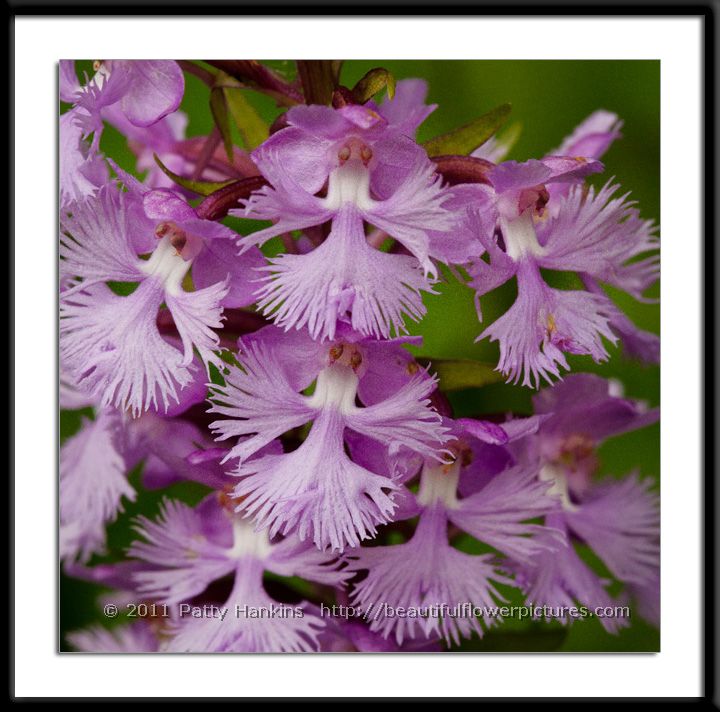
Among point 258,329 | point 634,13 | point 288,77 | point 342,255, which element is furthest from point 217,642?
point 634,13

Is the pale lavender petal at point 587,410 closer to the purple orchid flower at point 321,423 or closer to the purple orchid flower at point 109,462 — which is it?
the purple orchid flower at point 321,423

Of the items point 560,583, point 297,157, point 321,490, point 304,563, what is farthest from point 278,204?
point 560,583

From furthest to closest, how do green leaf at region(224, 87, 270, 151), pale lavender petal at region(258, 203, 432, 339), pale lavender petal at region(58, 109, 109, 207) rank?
green leaf at region(224, 87, 270, 151) → pale lavender petal at region(58, 109, 109, 207) → pale lavender petal at region(258, 203, 432, 339)

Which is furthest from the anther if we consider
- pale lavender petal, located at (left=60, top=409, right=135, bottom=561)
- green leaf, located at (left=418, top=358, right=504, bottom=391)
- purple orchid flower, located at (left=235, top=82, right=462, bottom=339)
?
pale lavender petal, located at (left=60, top=409, right=135, bottom=561)

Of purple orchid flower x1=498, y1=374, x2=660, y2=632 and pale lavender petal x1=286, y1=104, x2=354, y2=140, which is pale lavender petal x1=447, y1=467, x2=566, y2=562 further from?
pale lavender petal x1=286, y1=104, x2=354, y2=140

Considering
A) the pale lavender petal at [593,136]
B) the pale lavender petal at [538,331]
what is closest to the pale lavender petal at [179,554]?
the pale lavender petal at [538,331]

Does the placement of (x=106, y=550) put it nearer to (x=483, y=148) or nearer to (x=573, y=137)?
(x=483, y=148)

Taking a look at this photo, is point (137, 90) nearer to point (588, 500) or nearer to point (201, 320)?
point (201, 320)
